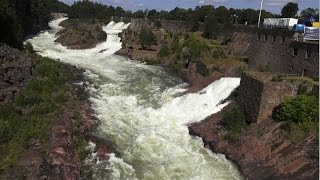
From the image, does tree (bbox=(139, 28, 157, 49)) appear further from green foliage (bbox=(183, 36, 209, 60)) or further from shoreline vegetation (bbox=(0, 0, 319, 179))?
shoreline vegetation (bbox=(0, 0, 319, 179))

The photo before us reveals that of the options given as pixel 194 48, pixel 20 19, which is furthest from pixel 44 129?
pixel 20 19

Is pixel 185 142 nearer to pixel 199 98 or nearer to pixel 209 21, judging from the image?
pixel 199 98

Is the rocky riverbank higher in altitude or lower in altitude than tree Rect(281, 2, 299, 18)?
lower

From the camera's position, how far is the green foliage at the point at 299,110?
83.0 ft

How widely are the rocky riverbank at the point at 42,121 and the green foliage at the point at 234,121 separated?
7959 millimetres

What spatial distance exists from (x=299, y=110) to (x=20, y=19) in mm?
58012

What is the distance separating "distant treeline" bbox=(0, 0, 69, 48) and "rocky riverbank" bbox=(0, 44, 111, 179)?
608 centimetres

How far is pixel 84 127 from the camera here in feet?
92.7

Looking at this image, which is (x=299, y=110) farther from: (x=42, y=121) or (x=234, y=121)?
(x=42, y=121)

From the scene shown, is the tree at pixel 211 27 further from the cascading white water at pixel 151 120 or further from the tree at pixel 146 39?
the cascading white water at pixel 151 120

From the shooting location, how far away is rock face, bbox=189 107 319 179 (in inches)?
886

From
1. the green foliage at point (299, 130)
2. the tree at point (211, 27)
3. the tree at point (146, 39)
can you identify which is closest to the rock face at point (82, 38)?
the tree at point (146, 39)

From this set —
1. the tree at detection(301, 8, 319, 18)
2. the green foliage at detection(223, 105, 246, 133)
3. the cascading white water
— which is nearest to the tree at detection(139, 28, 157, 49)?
the cascading white water

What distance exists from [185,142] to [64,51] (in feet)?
127
